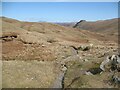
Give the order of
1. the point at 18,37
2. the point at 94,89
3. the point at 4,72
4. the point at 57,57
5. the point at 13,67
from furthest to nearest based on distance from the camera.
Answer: the point at 18,37, the point at 57,57, the point at 13,67, the point at 4,72, the point at 94,89

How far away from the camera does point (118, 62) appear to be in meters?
32.1

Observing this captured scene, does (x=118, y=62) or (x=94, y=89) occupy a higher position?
(x=118, y=62)

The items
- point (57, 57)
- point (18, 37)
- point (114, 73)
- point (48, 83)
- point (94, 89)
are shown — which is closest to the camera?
point (94, 89)

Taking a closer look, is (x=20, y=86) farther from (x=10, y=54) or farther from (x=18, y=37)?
(x=18, y=37)

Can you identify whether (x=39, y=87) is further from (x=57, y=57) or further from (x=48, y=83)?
(x=57, y=57)

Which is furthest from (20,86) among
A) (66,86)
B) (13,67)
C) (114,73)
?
(114,73)

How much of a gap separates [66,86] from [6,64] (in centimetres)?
1258

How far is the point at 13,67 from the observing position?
38688 millimetres

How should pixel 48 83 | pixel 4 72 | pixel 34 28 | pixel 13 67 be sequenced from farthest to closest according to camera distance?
pixel 34 28 < pixel 13 67 < pixel 4 72 < pixel 48 83

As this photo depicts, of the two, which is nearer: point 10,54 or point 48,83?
point 48,83

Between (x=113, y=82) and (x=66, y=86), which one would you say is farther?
(x=66, y=86)

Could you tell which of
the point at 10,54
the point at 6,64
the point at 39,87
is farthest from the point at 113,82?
the point at 10,54

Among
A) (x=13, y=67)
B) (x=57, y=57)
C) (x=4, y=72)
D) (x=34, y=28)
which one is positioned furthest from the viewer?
(x=34, y=28)

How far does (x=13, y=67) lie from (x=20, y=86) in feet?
24.3
